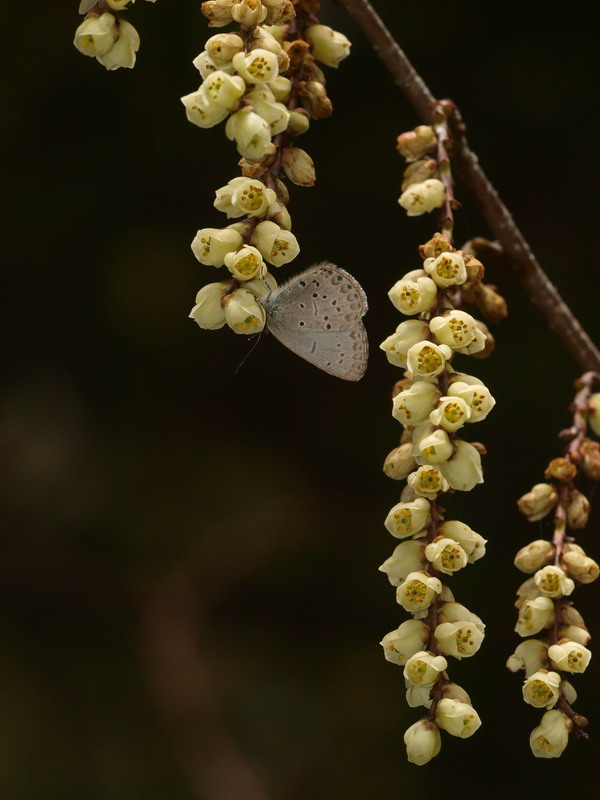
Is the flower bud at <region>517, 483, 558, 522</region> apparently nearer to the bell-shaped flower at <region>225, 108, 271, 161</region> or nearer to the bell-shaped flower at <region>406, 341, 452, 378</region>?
the bell-shaped flower at <region>406, 341, 452, 378</region>

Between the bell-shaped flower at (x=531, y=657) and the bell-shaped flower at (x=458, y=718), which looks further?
the bell-shaped flower at (x=531, y=657)

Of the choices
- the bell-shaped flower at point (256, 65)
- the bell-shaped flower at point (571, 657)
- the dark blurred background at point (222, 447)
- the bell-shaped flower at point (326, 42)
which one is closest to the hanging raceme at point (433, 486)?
the bell-shaped flower at point (571, 657)

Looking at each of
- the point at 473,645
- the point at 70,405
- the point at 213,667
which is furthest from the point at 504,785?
the point at 473,645

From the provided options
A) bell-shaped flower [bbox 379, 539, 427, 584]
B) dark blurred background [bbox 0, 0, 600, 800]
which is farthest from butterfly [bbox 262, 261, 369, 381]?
dark blurred background [bbox 0, 0, 600, 800]

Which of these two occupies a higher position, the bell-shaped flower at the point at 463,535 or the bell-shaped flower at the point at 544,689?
the bell-shaped flower at the point at 463,535

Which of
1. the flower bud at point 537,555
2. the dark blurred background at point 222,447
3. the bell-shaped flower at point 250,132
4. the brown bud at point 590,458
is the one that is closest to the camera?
the bell-shaped flower at point 250,132

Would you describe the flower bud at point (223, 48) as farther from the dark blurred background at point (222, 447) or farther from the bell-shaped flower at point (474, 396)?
the dark blurred background at point (222, 447)

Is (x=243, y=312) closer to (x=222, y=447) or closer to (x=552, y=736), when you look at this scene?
(x=552, y=736)

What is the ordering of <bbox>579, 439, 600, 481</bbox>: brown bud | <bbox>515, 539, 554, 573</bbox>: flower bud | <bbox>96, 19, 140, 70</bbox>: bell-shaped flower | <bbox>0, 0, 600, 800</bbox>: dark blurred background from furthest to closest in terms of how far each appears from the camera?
<bbox>0, 0, 600, 800</bbox>: dark blurred background
<bbox>579, 439, 600, 481</bbox>: brown bud
<bbox>515, 539, 554, 573</bbox>: flower bud
<bbox>96, 19, 140, 70</bbox>: bell-shaped flower
